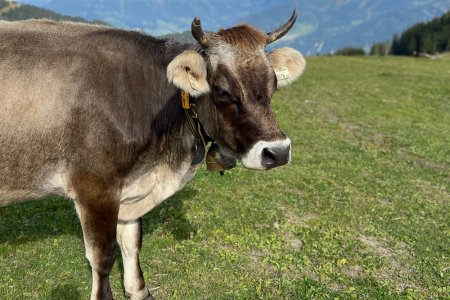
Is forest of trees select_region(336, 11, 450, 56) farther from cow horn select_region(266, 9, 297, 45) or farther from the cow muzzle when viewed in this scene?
the cow muzzle

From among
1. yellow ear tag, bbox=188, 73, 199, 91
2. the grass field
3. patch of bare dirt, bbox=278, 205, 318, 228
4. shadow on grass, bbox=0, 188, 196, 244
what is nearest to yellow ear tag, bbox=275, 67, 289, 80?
yellow ear tag, bbox=188, 73, 199, 91

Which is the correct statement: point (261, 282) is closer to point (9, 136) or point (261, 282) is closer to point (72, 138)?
point (72, 138)

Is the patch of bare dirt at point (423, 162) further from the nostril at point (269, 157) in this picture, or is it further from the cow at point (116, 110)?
the nostril at point (269, 157)

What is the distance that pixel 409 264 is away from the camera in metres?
7.95

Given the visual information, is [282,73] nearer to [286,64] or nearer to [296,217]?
[286,64]

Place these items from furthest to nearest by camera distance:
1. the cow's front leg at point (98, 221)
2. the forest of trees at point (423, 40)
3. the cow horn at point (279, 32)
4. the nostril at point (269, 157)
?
the forest of trees at point (423, 40)
the cow horn at point (279, 32)
the cow's front leg at point (98, 221)
the nostril at point (269, 157)

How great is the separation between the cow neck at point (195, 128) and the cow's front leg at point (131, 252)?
1449mm

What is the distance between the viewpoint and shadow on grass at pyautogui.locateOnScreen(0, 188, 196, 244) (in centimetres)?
824

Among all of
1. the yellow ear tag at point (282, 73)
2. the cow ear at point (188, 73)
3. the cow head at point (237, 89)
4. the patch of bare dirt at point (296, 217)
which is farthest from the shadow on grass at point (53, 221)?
the cow ear at point (188, 73)

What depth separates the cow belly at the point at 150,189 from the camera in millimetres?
5867

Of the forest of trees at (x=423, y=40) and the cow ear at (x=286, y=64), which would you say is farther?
the forest of trees at (x=423, y=40)

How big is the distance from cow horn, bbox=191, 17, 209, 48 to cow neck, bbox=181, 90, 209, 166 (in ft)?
2.04

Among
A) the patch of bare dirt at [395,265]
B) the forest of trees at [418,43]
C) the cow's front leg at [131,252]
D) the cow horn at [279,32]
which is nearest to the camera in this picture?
the cow horn at [279,32]

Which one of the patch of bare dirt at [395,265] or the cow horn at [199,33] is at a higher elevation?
the cow horn at [199,33]
